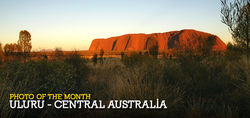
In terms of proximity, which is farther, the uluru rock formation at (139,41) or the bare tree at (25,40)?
the uluru rock formation at (139,41)

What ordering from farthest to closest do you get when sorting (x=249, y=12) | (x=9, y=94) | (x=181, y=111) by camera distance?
(x=249, y=12) < (x=181, y=111) < (x=9, y=94)

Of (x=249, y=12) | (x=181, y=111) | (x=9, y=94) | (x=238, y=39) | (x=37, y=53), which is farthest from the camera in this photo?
(x=37, y=53)

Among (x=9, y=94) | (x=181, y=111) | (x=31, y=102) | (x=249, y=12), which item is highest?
(x=249, y=12)

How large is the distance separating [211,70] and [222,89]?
1422 mm

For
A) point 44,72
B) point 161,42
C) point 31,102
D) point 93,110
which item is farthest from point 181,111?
point 161,42

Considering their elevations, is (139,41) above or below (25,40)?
above

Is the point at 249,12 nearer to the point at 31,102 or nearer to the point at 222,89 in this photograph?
the point at 222,89

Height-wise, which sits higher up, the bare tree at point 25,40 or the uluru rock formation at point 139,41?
the uluru rock formation at point 139,41

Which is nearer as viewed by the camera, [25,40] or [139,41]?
[25,40]

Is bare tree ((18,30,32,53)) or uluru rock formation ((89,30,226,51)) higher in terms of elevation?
uluru rock formation ((89,30,226,51))

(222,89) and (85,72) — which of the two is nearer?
(222,89)

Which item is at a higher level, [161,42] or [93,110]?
[161,42]

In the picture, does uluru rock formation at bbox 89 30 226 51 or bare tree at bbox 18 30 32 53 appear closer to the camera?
bare tree at bbox 18 30 32 53

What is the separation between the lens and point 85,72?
901 cm
